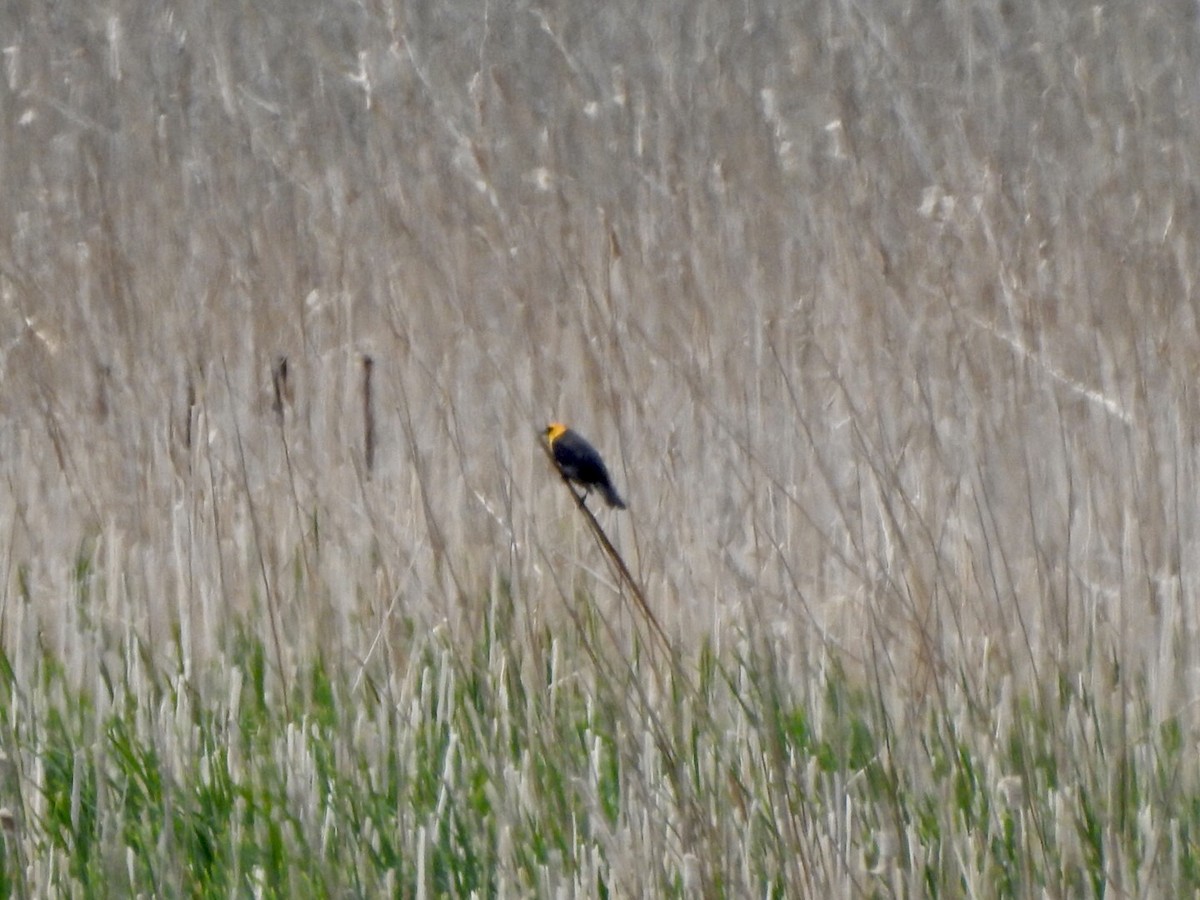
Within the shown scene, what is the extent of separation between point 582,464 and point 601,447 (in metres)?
0.60

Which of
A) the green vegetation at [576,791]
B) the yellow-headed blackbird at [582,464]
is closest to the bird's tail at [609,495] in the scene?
the yellow-headed blackbird at [582,464]

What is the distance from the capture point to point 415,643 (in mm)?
2117

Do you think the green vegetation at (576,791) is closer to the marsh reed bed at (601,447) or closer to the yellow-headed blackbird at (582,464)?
the marsh reed bed at (601,447)

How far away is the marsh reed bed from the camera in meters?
1.67

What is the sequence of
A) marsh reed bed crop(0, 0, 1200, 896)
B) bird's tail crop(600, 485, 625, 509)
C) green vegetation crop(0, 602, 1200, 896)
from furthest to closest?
bird's tail crop(600, 485, 625, 509), marsh reed bed crop(0, 0, 1200, 896), green vegetation crop(0, 602, 1200, 896)

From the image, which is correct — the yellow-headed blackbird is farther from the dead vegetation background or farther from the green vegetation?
the green vegetation

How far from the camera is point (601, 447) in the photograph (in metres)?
2.97

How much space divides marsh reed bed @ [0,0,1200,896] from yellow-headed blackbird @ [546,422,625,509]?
0.28 feet

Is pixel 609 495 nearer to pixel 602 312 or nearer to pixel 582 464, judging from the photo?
pixel 582 464

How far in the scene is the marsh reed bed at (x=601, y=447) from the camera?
1672 mm

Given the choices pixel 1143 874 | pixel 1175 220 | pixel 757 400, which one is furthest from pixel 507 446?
pixel 1143 874

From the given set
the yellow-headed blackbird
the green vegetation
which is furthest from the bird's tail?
the green vegetation

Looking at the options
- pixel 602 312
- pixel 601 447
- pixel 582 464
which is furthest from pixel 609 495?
pixel 601 447

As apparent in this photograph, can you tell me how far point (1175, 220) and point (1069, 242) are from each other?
28 cm
